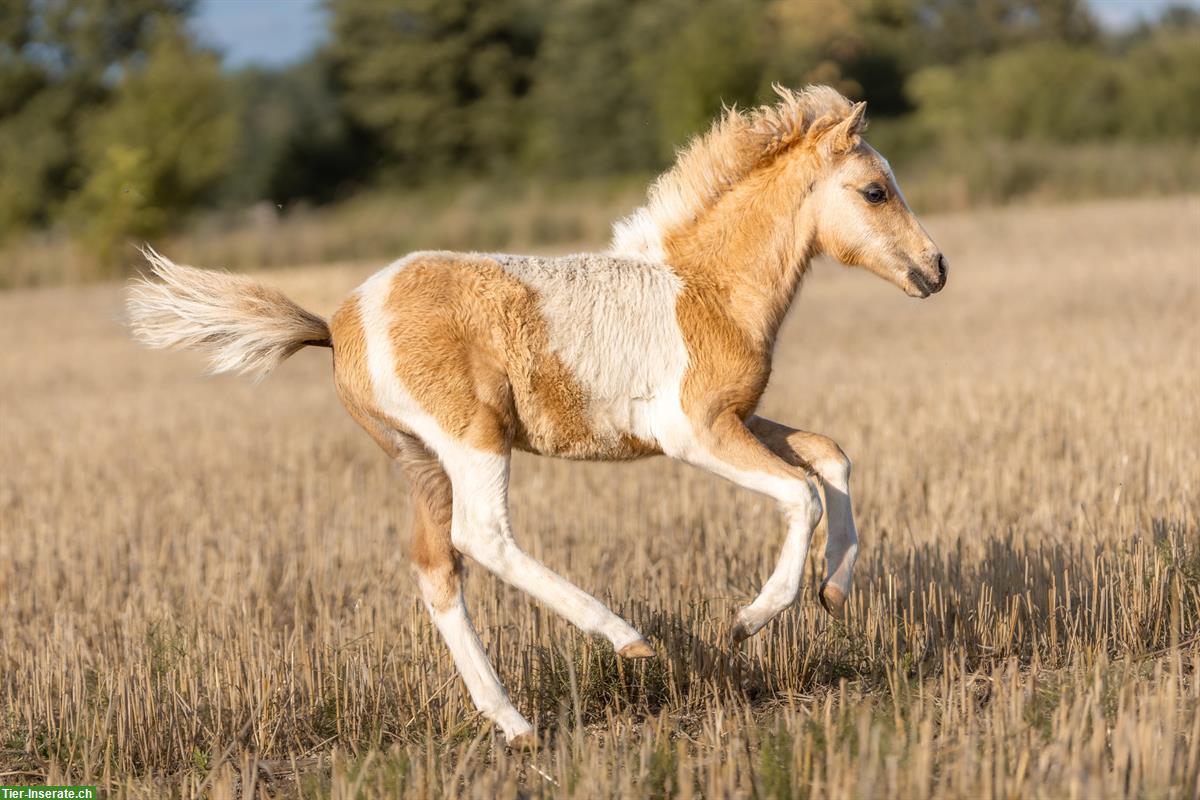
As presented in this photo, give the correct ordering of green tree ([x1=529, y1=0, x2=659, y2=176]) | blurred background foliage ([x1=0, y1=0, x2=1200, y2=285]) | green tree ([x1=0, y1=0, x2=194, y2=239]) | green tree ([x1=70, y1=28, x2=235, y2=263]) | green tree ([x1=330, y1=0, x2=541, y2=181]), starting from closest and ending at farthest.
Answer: green tree ([x1=70, y1=28, x2=235, y2=263])
blurred background foliage ([x1=0, y1=0, x2=1200, y2=285])
green tree ([x1=0, y1=0, x2=194, y2=239])
green tree ([x1=529, y1=0, x2=659, y2=176])
green tree ([x1=330, y1=0, x2=541, y2=181])

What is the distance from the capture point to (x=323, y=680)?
17.0 feet

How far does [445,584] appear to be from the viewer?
5.05m

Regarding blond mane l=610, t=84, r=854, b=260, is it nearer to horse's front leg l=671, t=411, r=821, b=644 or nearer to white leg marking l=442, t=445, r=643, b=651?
horse's front leg l=671, t=411, r=821, b=644

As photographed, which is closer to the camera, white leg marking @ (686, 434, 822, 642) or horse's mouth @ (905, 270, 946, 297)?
white leg marking @ (686, 434, 822, 642)

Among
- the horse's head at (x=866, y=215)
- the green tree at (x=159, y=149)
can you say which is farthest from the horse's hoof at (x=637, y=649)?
the green tree at (x=159, y=149)

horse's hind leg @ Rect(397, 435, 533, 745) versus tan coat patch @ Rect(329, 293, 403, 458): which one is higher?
tan coat patch @ Rect(329, 293, 403, 458)

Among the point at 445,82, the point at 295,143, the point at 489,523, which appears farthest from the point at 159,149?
the point at 489,523

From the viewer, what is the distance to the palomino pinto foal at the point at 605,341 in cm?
478

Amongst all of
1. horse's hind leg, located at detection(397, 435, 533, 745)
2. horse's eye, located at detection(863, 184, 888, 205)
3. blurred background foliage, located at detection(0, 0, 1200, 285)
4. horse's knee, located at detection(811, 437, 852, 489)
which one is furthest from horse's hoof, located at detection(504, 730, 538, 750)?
blurred background foliage, located at detection(0, 0, 1200, 285)

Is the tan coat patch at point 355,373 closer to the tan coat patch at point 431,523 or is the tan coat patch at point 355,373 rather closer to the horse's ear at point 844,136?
the tan coat patch at point 431,523

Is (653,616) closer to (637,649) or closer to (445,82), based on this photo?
(637,649)

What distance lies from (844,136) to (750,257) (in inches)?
23.1

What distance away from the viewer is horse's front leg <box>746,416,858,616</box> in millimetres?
4801

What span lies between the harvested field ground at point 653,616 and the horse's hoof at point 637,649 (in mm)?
252
